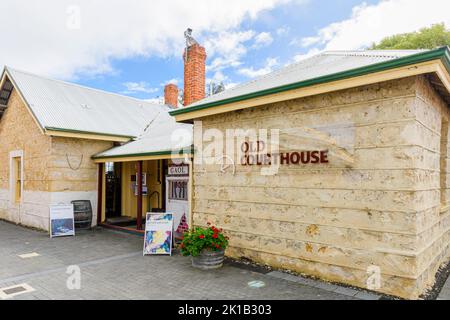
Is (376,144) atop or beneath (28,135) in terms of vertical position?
beneath

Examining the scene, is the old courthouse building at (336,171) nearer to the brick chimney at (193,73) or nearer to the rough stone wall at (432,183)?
the rough stone wall at (432,183)

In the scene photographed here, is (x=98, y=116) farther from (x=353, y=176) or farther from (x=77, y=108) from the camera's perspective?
(x=353, y=176)

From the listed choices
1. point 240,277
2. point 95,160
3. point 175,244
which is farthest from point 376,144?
point 95,160

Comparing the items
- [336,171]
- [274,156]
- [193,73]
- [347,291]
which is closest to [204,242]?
[274,156]

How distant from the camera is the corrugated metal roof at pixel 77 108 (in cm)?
1066

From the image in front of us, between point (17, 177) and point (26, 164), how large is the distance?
152 centimetres

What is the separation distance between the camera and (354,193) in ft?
16.4

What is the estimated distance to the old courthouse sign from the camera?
545 centimetres

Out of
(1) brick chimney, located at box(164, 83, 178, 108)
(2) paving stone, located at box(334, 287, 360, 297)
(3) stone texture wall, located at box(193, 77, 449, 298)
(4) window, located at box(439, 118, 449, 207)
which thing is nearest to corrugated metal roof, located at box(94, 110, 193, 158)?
(3) stone texture wall, located at box(193, 77, 449, 298)

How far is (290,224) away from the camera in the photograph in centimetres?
576

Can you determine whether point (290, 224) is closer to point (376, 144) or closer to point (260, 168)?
point (260, 168)

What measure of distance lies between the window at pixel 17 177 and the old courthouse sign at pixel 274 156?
10540 millimetres

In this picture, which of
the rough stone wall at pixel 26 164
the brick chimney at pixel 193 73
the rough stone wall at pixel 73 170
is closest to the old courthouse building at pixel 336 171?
the rough stone wall at pixel 73 170

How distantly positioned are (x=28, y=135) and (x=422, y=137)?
1232 centimetres
